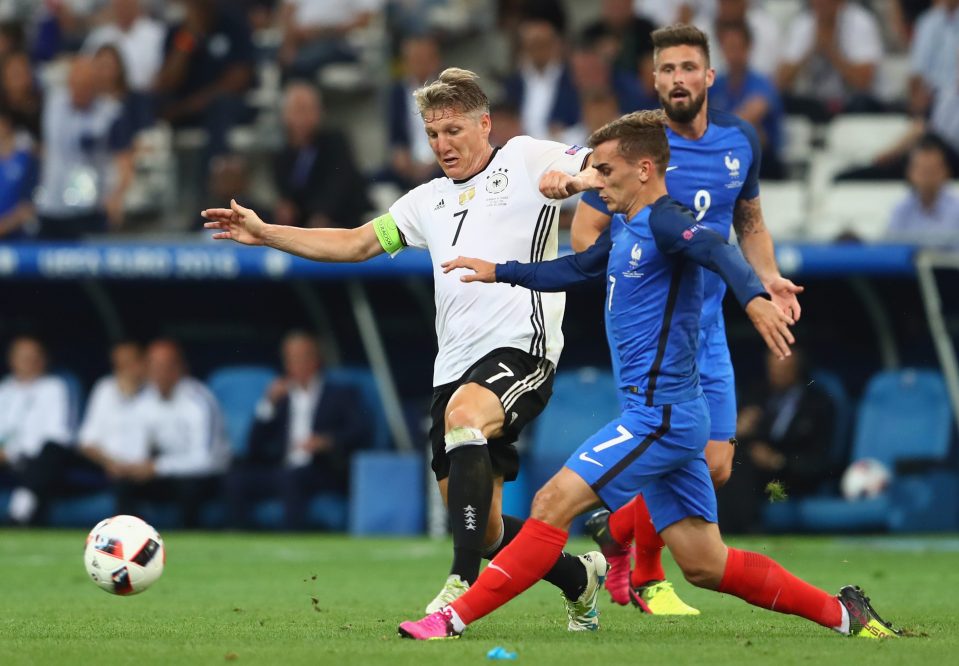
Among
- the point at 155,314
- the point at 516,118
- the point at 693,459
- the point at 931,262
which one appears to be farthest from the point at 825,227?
the point at 693,459

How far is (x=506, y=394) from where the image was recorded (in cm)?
711

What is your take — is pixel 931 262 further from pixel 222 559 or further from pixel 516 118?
pixel 222 559

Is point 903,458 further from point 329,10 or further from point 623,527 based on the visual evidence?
point 329,10

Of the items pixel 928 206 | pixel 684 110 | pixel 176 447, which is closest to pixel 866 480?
pixel 928 206

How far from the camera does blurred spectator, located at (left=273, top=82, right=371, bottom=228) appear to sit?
49.6 feet

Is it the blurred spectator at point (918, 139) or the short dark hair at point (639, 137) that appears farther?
the blurred spectator at point (918, 139)

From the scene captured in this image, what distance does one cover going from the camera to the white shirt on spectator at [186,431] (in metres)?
15.8

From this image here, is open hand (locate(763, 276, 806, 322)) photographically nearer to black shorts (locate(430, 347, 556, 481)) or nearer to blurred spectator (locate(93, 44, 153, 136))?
black shorts (locate(430, 347, 556, 481))

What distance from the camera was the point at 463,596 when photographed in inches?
256

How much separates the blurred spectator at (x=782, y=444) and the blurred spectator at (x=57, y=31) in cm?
960

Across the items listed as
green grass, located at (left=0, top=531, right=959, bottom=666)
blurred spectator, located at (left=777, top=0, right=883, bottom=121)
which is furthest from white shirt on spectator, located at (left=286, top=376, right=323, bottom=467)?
blurred spectator, located at (left=777, top=0, right=883, bottom=121)

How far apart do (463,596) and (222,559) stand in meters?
6.28

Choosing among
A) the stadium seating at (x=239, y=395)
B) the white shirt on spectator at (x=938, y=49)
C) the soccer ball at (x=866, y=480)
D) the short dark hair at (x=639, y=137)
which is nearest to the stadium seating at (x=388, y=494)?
the stadium seating at (x=239, y=395)

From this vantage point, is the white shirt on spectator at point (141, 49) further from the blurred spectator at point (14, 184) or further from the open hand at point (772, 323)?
the open hand at point (772, 323)
